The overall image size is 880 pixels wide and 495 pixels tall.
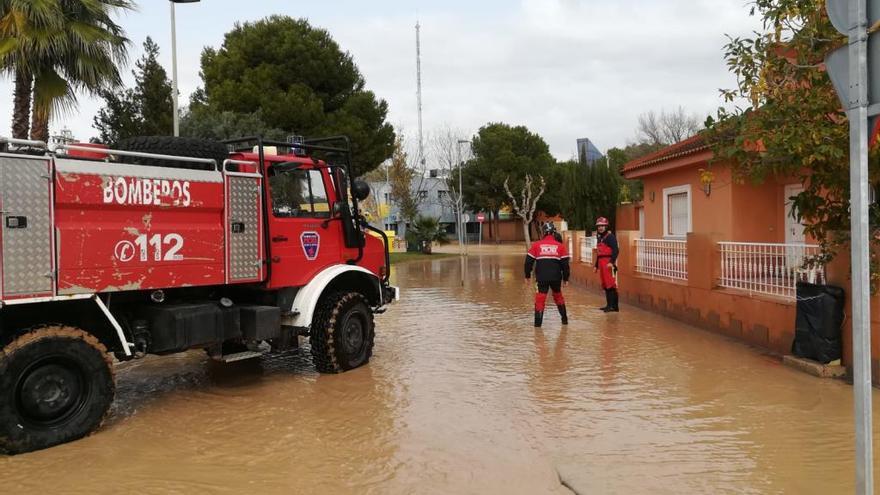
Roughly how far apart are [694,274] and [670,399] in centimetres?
468

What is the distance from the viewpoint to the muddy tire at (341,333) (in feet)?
23.9

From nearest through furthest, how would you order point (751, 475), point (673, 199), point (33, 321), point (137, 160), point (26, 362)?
1. point (751, 475)
2. point (26, 362)
3. point (33, 321)
4. point (137, 160)
5. point (673, 199)

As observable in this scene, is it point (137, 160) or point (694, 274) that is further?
point (694, 274)

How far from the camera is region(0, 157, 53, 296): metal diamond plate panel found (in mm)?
4758

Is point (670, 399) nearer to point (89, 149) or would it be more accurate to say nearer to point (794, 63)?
point (794, 63)

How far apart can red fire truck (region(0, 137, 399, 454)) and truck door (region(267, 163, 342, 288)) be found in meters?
0.02

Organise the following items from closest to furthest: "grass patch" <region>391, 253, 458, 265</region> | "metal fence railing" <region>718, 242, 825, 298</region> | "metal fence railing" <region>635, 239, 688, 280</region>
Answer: "metal fence railing" <region>718, 242, 825, 298</region>, "metal fence railing" <region>635, 239, 688, 280</region>, "grass patch" <region>391, 253, 458, 265</region>

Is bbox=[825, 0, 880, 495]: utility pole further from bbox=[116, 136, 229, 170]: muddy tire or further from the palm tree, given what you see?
A: the palm tree

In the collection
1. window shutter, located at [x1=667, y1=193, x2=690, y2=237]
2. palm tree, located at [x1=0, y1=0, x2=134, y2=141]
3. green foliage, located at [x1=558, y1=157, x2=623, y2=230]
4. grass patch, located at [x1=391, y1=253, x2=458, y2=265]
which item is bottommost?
grass patch, located at [x1=391, y1=253, x2=458, y2=265]

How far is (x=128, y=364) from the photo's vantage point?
8.11 m

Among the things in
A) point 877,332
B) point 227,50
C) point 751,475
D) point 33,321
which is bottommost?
point 751,475

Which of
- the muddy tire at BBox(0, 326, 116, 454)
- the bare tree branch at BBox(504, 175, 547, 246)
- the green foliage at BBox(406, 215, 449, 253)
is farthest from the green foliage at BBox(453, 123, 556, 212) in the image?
the muddy tire at BBox(0, 326, 116, 454)

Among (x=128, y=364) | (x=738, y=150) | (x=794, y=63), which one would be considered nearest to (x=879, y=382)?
(x=738, y=150)

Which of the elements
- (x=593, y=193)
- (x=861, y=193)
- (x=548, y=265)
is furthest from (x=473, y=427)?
(x=593, y=193)
